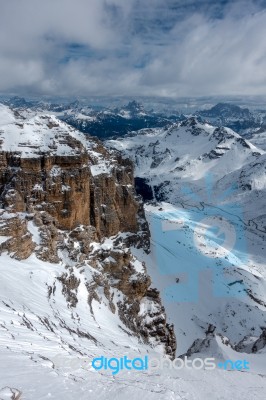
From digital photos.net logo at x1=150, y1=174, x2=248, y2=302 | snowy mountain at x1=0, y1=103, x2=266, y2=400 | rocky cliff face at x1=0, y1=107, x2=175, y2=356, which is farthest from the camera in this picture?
digital photos.net logo at x1=150, y1=174, x2=248, y2=302

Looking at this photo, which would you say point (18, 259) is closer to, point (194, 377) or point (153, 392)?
point (194, 377)

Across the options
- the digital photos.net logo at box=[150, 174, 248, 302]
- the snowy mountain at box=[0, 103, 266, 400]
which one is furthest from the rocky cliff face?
the digital photos.net logo at box=[150, 174, 248, 302]

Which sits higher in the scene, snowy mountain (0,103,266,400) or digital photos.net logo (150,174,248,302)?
snowy mountain (0,103,266,400)

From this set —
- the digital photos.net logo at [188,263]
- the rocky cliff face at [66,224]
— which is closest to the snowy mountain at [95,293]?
the rocky cliff face at [66,224]

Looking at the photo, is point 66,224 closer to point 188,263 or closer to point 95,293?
point 95,293

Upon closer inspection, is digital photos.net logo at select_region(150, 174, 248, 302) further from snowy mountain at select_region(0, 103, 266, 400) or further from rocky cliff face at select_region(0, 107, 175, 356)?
rocky cliff face at select_region(0, 107, 175, 356)

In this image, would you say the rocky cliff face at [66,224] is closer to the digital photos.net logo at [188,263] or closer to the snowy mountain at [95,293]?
the snowy mountain at [95,293]

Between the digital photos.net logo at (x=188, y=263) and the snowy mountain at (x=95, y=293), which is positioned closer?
the snowy mountain at (x=95, y=293)

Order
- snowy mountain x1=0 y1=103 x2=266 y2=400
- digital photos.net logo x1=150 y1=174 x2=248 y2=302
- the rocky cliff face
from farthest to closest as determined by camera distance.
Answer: digital photos.net logo x1=150 y1=174 x2=248 y2=302
the rocky cliff face
snowy mountain x1=0 y1=103 x2=266 y2=400
